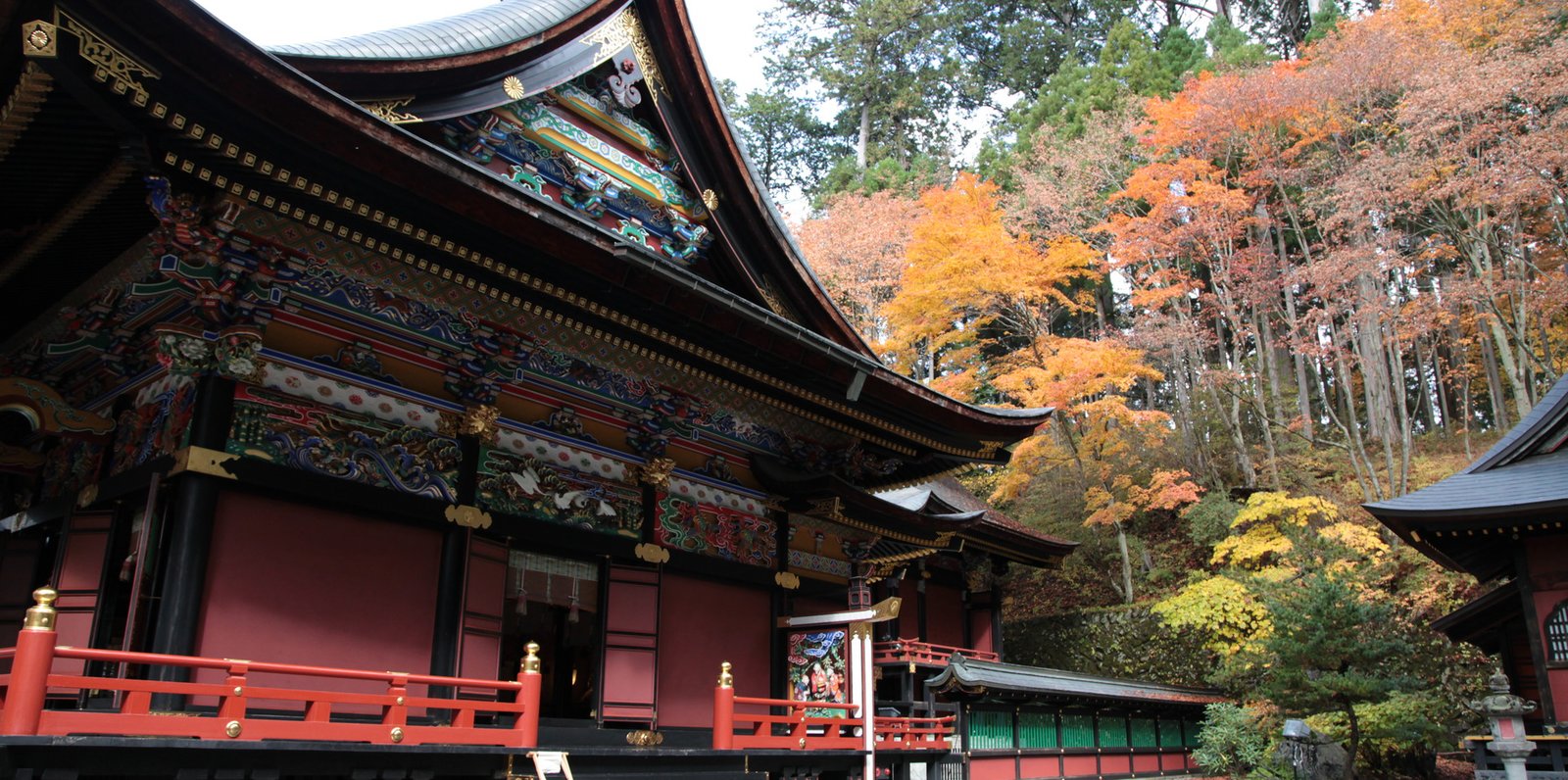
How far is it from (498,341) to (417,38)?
2.61 m

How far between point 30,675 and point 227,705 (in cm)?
95

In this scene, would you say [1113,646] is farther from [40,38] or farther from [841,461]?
[40,38]

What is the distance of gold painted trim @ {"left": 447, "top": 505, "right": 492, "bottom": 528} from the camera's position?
25.5 ft

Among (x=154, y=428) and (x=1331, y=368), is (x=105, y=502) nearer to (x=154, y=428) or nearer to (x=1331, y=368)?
(x=154, y=428)

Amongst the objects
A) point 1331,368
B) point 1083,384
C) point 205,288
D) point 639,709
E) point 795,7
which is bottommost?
point 639,709

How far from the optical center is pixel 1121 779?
61.9 feet

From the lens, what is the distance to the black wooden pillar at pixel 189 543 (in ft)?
19.9

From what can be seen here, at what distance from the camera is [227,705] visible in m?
5.36

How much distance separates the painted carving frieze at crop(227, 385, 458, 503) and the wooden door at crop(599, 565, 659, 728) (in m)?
1.96

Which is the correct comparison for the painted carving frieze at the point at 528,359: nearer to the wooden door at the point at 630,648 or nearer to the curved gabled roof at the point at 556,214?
the curved gabled roof at the point at 556,214

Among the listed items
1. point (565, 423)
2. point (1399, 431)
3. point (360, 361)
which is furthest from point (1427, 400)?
point (360, 361)

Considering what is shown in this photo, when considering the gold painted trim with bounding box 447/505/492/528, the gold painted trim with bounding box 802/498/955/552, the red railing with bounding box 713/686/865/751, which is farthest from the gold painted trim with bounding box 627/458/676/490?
the red railing with bounding box 713/686/865/751

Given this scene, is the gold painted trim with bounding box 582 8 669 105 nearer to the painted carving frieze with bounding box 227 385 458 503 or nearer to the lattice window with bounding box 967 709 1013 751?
the painted carving frieze with bounding box 227 385 458 503

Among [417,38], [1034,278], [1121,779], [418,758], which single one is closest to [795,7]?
[1034,278]
